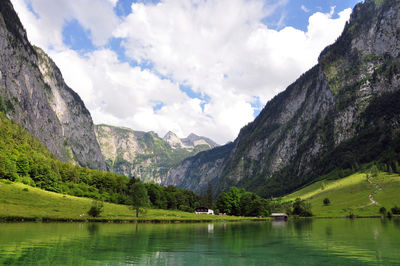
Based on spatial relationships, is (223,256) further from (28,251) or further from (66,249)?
(28,251)

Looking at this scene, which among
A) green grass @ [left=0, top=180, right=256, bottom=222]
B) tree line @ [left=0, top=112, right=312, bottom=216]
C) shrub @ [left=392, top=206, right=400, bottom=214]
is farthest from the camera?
shrub @ [left=392, top=206, right=400, bottom=214]

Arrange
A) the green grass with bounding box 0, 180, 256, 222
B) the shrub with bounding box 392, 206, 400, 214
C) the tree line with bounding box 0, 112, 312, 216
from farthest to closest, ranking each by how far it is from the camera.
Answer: the shrub with bounding box 392, 206, 400, 214
the tree line with bounding box 0, 112, 312, 216
the green grass with bounding box 0, 180, 256, 222

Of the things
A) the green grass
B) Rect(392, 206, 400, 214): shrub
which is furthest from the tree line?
Rect(392, 206, 400, 214): shrub

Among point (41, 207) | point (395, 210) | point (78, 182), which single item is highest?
point (78, 182)

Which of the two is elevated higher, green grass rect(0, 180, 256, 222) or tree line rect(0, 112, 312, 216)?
tree line rect(0, 112, 312, 216)

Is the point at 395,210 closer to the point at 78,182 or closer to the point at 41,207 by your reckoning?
the point at 41,207

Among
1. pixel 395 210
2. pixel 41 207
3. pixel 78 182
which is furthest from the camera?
pixel 395 210

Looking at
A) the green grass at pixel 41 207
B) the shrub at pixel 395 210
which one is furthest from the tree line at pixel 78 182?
the shrub at pixel 395 210

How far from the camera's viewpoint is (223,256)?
33250 millimetres

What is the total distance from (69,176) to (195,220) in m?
95.6

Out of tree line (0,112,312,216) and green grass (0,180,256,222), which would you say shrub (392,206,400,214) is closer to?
tree line (0,112,312,216)

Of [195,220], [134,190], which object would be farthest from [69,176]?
[195,220]

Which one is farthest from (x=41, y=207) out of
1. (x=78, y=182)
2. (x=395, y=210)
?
(x=395, y=210)

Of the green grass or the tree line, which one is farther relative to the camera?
the tree line
